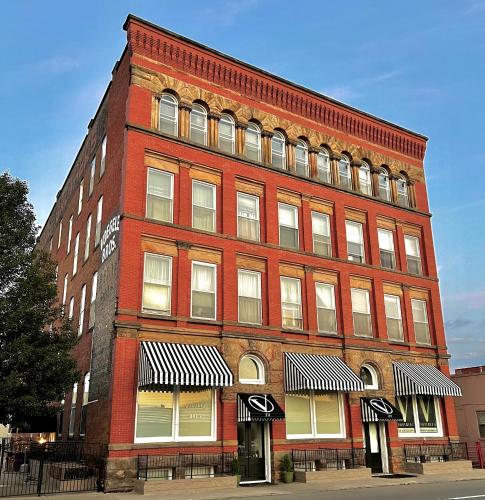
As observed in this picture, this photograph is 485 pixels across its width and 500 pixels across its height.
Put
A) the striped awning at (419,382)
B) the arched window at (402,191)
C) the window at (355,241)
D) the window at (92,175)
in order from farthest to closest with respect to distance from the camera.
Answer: the arched window at (402,191) < the window at (92,175) < the window at (355,241) < the striped awning at (419,382)

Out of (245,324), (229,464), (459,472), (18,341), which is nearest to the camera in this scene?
(18,341)

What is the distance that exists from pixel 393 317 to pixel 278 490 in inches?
482

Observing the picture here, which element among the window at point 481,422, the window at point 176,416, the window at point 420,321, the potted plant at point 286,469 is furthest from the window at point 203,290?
the window at point 481,422

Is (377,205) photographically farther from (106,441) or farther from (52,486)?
(52,486)

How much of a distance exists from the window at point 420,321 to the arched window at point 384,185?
580 centimetres

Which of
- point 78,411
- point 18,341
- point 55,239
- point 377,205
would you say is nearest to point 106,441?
point 18,341

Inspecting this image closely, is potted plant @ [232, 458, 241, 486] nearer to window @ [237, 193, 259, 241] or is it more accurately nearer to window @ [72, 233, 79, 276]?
window @ [237, 193, 259, 241]

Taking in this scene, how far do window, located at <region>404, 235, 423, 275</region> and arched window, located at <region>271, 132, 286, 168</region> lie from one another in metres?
8.58

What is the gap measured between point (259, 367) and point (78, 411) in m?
8.36

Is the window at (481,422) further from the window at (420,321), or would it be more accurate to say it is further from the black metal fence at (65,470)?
the black metal fence at (65,470)

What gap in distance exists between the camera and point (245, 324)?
22.3m

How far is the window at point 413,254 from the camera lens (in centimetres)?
2967

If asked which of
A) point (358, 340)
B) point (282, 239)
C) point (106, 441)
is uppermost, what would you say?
point (282, 239)

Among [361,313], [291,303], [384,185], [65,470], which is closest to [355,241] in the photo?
[361,313]
